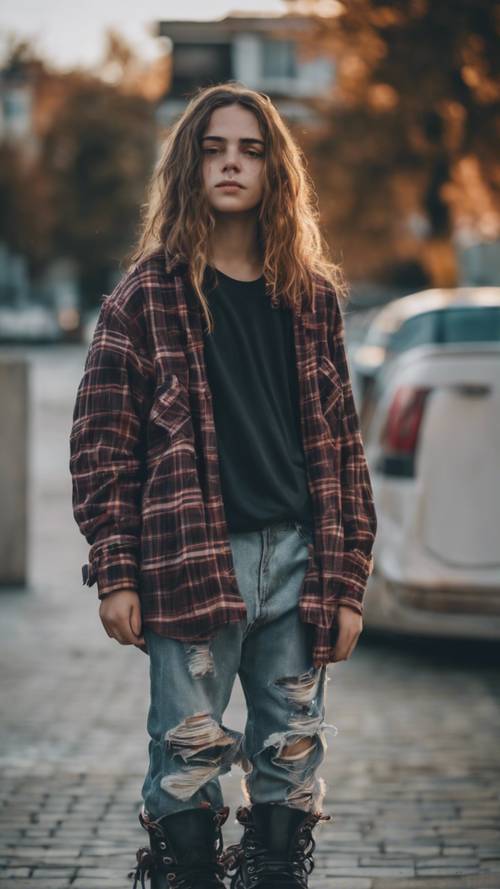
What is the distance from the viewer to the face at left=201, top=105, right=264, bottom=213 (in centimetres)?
321

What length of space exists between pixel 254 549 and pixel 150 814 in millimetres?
593

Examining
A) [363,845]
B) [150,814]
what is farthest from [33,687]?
[150,814]

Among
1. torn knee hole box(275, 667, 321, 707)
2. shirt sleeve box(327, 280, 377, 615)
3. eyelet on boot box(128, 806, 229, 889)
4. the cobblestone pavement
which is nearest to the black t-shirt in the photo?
shirt sleeve box(327, 280, 377, 615)

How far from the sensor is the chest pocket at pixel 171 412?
3057 mm

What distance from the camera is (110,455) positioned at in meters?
3.08

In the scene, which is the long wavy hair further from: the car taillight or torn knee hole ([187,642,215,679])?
the car taillight

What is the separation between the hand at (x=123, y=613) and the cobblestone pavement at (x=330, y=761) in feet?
3.95

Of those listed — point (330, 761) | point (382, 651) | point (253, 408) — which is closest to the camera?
point (253, 408)

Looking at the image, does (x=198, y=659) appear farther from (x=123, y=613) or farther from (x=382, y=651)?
(x=382, y=651)

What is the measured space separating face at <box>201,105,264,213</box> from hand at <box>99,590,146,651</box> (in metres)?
0.86

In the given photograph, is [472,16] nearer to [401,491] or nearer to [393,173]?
[393,173]

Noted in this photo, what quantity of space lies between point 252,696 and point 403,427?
364 cm

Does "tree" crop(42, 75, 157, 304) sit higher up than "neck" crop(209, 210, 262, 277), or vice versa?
"tree" crop(42, 75, 157, 304)

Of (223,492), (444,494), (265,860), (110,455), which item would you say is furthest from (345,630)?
(444,494)
